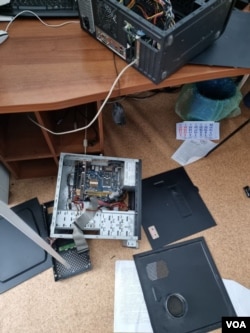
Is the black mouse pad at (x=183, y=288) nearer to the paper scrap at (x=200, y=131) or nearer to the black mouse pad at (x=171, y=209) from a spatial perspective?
the black mouse pad at (x=171, y=209)

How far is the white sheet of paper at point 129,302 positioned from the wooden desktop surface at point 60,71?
74cm

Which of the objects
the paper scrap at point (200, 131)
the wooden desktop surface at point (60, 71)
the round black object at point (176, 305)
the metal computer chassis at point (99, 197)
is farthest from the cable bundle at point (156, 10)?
the round black object at point (176, 305)

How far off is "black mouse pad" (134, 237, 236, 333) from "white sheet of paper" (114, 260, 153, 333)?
0.02m

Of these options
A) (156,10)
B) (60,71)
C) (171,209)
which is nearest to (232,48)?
(156,10)

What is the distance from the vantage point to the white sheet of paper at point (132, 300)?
3.56ft

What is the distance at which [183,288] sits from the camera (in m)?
1.15

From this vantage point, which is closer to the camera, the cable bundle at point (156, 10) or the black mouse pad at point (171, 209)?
the cable bundle at point (156, 10)

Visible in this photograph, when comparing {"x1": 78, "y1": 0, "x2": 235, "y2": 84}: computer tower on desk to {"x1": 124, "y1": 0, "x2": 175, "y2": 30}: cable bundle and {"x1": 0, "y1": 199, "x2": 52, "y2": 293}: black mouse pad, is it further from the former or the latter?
{"x1": 0, "y1": 199, "x2": 52, "y2": 293}: black mouse pad

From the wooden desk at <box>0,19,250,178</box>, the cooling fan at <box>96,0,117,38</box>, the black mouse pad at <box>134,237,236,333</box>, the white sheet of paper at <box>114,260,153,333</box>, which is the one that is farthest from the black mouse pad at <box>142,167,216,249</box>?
the cooling fan at <box>96,0,117,38</box>

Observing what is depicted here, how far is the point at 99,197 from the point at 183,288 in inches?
20.4

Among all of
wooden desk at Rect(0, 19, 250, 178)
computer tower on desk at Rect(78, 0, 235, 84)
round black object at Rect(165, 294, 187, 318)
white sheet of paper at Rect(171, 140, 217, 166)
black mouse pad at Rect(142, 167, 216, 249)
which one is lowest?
round black object at Rect(165, 294, 187, 318)

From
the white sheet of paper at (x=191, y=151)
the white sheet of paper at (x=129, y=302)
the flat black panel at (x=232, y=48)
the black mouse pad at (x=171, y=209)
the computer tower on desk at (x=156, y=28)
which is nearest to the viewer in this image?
the computer tower on desk at (x=156, y=28)

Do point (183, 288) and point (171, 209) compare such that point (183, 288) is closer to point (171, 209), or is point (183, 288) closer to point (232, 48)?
point (171, 209)

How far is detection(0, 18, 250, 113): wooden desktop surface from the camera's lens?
32.1 inches
